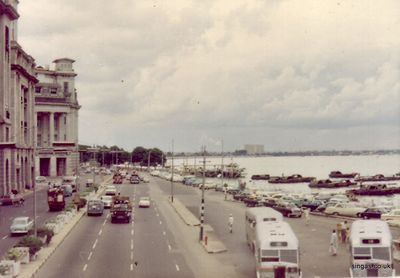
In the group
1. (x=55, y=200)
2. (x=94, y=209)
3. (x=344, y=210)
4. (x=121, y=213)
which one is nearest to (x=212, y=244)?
(x=121, y=213)

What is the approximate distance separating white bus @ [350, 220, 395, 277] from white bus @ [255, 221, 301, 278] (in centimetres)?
286

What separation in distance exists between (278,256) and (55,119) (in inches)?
4737

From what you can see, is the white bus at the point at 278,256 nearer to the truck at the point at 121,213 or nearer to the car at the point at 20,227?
the car at the point at 20,227

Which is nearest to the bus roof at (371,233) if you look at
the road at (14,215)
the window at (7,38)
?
the road at (14,215)

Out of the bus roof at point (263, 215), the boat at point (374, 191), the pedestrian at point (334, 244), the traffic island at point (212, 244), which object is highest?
the bus roof at point (263, 215)

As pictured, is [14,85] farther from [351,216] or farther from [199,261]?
[199,261]

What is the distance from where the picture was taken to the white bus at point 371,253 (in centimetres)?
3002

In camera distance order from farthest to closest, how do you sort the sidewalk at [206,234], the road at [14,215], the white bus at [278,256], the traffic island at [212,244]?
the road at [14,215] < the sidewalk at [206,234] < the traffic island at [212,244] < the white bus at [278,256]

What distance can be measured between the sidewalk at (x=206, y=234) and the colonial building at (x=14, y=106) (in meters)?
26.8

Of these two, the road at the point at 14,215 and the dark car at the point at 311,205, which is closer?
the road at the point at 14,215

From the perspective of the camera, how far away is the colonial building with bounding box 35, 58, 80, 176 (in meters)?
132

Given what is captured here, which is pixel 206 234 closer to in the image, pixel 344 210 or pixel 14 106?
pixel 344 210

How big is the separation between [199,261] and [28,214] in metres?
34.4

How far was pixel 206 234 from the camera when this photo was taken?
164 feet
